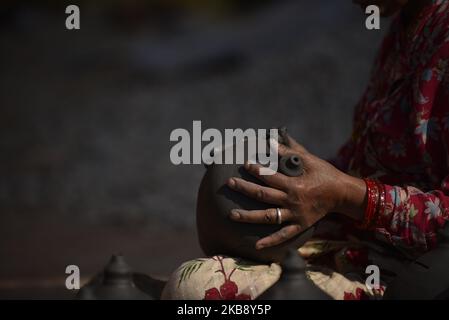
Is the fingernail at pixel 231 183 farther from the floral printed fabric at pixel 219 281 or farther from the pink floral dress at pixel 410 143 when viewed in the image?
the pink floral dress at pixel 410 143

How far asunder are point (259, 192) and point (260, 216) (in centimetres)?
7

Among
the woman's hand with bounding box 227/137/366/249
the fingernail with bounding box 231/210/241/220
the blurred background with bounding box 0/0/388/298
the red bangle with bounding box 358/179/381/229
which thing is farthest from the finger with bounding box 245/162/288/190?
the blurred background with bounding box 0/0/388/298

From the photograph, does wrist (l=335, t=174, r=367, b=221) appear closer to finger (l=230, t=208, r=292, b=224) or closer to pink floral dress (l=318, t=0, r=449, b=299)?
pink floral dress (l=318, t=0, r=449, b=299)

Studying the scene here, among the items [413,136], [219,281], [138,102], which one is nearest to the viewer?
[219,281]

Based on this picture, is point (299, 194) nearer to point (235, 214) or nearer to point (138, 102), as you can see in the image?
point (235, 214)

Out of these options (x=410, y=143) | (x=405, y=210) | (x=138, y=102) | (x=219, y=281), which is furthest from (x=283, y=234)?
(x=138, y=102)

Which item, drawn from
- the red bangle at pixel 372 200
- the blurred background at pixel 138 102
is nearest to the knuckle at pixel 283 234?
the red bangle at pixel 372 200

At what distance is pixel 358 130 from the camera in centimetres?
295

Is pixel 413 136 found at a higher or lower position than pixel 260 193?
higher

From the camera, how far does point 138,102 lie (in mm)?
10703

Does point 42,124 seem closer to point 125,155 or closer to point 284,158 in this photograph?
point 125,155

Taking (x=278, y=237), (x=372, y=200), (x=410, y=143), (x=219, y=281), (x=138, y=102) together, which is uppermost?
(x=138, y=102)

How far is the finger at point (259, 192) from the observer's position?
2354mm

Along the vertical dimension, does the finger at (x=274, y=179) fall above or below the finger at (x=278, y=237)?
above
